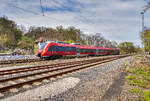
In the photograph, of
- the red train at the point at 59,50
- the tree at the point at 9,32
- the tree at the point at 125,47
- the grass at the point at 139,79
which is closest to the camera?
the grass at the point at 139,79

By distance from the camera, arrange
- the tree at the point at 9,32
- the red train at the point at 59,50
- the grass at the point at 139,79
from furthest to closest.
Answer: the tree at the point at 9,32
the red train at the point at 59,50
the grass at the point at 139,79

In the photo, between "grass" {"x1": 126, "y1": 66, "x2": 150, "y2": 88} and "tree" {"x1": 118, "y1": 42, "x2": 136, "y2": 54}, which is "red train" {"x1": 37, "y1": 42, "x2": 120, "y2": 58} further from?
"tree" {"x1": 118, "y1": 42, "x2": 136, "y2": 54}

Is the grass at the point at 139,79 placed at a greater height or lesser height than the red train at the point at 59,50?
lesser

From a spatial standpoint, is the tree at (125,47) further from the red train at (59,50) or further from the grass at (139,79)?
the grass at (139,79)

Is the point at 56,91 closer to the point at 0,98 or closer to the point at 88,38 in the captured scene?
the point at 0,98

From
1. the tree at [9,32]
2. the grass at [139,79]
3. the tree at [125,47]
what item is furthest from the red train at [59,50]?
the tree at [125,47]

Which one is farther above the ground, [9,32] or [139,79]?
[9,32]

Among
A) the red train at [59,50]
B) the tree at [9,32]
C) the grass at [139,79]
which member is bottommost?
the grass at [139,79]

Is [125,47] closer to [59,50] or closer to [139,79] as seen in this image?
[59,50]

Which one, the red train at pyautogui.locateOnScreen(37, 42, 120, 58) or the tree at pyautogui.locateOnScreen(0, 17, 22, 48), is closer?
the red train at pyautogui.locateOnScreen(37, 42, 120, 58)

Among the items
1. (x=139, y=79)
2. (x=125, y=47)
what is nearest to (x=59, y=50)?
(x=139, y=79)

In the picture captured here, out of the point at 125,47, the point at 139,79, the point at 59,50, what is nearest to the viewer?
the point at 139,79

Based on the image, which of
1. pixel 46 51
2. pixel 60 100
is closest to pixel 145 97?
pixel 60 100

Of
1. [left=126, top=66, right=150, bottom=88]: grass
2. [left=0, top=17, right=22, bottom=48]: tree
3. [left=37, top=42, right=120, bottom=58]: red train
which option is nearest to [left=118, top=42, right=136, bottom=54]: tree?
[left=0, top=17, right=22, bottom=48]: tree
